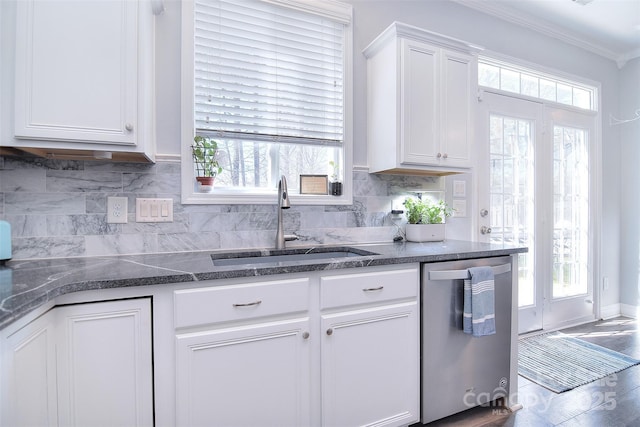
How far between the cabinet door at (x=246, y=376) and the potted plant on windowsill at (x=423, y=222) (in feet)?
3.86

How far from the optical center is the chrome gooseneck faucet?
1828 millimetres

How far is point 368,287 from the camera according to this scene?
1.48 meters

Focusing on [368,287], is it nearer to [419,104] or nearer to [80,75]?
[419,104]

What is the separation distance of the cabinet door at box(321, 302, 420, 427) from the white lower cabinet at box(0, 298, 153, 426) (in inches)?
27.8

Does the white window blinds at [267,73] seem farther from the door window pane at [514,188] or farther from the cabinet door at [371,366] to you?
the door window pane at [514,188]

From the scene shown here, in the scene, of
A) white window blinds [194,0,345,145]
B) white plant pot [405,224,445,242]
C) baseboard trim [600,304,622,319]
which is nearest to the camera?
white window blinds [194,0,345,145]

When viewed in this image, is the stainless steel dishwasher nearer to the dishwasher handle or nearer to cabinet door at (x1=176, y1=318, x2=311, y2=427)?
the dishwasher handle

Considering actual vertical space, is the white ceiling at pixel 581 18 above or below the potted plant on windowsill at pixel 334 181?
above

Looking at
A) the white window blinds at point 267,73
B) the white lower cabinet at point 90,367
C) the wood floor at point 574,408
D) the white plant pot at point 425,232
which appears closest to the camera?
the white lower cabinet at point 90,367

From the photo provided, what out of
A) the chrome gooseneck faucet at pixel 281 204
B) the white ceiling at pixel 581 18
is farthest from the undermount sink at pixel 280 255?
the white ceiling at pixel 581 18

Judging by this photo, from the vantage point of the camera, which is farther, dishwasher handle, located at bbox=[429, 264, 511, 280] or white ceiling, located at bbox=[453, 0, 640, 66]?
white ceiling, located at bbox=[453, 0, 640, 66]

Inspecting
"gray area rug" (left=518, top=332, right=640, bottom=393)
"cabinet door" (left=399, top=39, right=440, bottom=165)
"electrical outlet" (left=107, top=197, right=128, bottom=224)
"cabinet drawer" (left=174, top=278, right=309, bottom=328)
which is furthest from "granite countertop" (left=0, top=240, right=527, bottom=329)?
"gray area rug" (left=518, top=332, right=640, bottom=393)

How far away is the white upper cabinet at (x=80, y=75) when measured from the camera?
1.25 m

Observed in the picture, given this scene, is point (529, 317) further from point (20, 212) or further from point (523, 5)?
point (20, 212)
